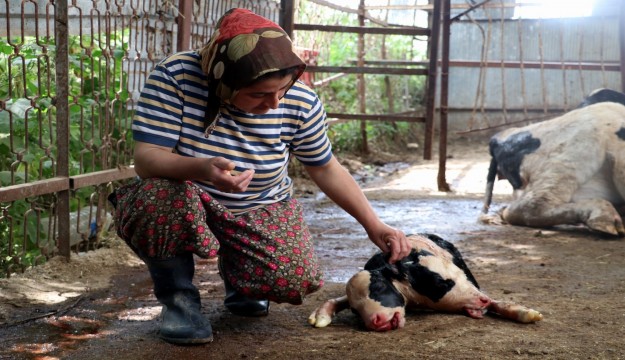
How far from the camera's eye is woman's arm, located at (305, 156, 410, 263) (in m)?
3.07

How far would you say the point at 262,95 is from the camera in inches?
108

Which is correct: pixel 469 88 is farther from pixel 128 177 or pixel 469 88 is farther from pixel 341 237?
pixel 128 177

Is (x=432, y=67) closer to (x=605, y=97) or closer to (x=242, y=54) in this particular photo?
(x=605, y=97)

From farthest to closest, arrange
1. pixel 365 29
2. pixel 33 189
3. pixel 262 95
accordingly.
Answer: pixel 365 29 < pixel 33 189 < pixel 262 95

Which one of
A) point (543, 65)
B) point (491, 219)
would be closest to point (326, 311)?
point (491, 219)

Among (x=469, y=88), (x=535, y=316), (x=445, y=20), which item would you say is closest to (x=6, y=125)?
(x=535, y=316)

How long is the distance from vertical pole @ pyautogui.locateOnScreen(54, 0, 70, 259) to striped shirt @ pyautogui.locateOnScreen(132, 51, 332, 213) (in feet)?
4.22

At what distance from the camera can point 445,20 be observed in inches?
290

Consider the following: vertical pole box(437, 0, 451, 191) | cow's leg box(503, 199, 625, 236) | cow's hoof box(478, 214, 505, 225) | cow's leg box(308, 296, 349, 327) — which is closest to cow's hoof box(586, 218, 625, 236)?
cow's leg box(503, 199, 625, 236)

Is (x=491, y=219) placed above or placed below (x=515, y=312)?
below

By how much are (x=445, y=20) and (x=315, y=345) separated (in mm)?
4983

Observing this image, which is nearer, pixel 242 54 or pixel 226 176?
pixel 226 176

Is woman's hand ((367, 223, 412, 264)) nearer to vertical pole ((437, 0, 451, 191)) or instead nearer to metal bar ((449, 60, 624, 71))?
vertical pole ((437, 0, 451, 191))

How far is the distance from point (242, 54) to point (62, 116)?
1.74 meters
